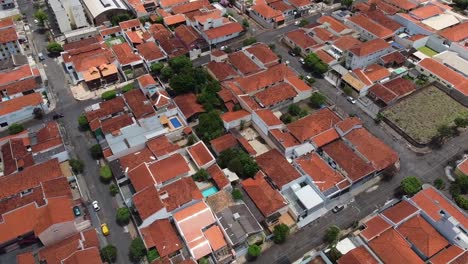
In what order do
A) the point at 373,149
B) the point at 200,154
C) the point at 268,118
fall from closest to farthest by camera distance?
the point at 373,149 → the point at 200,154 → the point at 268,118

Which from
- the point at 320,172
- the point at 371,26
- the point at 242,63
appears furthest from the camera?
the point at 371,26

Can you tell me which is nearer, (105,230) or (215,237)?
(215,237)

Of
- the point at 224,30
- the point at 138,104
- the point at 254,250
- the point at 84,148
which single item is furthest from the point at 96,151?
the point at 224,30

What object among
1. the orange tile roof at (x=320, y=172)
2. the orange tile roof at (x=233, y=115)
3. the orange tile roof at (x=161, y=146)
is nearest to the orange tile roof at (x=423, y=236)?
the orange tile roof at (x=320, y=172)

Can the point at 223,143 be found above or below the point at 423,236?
above

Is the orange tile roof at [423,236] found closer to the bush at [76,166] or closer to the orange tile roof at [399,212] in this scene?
the orange tile roof at [399,212]

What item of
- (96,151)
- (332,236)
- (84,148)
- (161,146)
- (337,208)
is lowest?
(337,208)

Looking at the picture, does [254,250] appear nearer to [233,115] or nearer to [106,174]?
[233,115]
